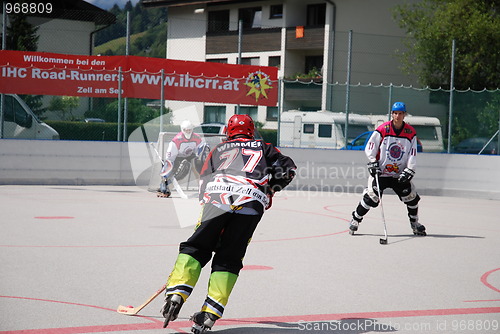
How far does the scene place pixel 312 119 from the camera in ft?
74.6

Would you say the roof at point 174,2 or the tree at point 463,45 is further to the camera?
the roof at point 174,2

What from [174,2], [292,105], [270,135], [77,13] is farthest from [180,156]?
[174,2]

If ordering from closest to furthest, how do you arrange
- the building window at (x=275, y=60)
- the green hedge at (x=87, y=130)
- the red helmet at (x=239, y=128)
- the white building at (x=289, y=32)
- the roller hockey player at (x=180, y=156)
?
the red helmet at (x=239, y=128) → the roller hockey player at (x=180, y=156) → the green hedge at (x=87, y=130) → the white building at (x=289, y=32) → the building window at (x=275, y=60)

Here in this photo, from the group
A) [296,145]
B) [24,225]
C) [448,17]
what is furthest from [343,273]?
[448,17]

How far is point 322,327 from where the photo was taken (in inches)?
215

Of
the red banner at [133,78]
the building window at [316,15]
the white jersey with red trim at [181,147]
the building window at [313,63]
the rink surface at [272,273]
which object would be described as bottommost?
the rink surface at [272,273]

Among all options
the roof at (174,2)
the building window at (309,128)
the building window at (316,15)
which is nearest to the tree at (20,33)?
the roof at (174,2)

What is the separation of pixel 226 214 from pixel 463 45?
25771 mm

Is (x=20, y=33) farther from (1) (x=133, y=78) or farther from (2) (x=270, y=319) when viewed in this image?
(2) (x=270, y=319)

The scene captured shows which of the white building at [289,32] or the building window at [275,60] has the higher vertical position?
the white building at [289,32]

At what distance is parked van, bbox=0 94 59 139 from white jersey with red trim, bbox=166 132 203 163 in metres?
4.08

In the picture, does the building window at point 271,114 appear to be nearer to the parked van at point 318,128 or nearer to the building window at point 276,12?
the parked van at point 318,128

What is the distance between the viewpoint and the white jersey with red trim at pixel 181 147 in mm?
16297

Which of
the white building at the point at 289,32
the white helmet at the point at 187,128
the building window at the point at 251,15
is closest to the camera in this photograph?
the white helmet at the point at 187,128
